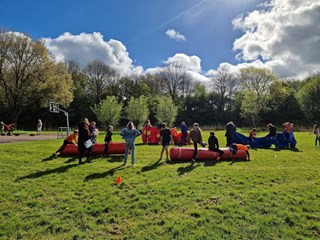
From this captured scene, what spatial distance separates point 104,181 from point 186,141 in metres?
12.1

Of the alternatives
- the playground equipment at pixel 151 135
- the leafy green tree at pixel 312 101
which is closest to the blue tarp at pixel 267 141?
the playground equipment at pixel 151 135

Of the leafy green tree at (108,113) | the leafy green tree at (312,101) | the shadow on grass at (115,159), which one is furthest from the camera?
the leafy green tree at (312,101)

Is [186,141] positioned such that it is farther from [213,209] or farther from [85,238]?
[85,238]

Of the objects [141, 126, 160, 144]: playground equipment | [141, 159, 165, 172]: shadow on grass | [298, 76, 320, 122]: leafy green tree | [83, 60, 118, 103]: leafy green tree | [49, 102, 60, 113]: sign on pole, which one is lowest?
[141, 159, 165, 172]: shadow on grass

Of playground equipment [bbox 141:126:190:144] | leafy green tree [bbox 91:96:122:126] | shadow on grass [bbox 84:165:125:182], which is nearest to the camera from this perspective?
shadow on grass [bbox 84:165:125:182]

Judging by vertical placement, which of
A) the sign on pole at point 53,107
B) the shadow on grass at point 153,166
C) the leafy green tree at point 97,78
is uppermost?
the leafy green tree at point 97,78

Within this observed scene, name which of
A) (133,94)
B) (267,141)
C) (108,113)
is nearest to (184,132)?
(267,141)

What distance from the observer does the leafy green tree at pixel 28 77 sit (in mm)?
40781

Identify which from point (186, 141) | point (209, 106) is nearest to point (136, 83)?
point (209, 106)

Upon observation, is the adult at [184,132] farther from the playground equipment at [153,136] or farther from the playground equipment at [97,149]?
the playground equipment at [97,149]

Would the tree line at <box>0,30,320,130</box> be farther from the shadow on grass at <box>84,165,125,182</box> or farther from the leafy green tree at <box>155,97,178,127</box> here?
the shadow on grass at <box>84,165,125,182</box>

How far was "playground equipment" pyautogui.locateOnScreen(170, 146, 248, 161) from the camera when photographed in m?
13.0

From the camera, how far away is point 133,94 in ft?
213

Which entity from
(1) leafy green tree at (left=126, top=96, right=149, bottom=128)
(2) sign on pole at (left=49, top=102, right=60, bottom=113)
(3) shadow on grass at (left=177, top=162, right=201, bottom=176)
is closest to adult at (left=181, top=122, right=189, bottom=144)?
(3) shadow on grass at (left=177, top=162, right=201, bottom=176)
